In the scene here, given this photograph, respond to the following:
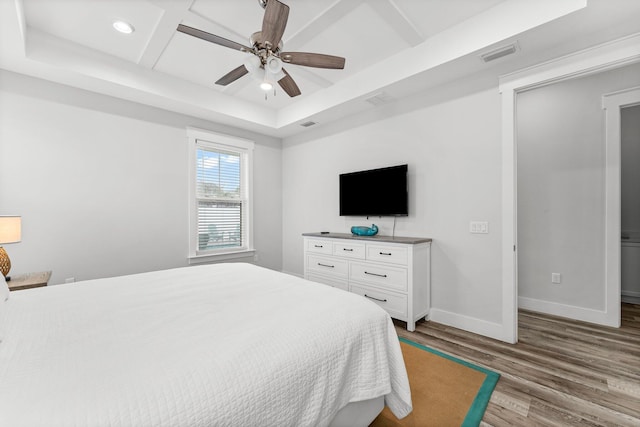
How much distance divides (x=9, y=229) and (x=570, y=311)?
542 centimetres

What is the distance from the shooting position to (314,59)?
2.10m

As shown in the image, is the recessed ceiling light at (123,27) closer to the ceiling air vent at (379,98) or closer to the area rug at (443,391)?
the ceiling air vent at (379,98)

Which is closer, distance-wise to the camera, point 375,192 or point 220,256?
point 375,192

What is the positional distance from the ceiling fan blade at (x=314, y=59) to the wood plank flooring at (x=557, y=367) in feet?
8.24

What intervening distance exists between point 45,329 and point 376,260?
8.56 feet

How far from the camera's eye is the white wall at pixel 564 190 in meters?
2.96

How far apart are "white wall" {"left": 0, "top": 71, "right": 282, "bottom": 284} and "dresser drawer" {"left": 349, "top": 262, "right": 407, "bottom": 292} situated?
2.34m

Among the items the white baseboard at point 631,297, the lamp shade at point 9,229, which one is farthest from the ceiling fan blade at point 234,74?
the white baseboard at point 631,297

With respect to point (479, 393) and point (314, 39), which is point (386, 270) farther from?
point (314, 39)

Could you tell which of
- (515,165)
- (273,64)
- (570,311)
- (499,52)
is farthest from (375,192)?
(570,311)

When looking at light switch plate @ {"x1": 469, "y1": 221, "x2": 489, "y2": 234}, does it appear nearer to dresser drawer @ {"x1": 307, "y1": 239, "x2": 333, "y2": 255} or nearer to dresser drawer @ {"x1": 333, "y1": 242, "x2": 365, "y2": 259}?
dresser drawer @ {"x1": 333, "y1": 242, "x2": 365, "y2": 259}

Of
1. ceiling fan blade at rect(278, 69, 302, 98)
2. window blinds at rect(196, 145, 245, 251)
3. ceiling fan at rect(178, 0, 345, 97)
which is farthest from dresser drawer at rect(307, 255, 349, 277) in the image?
ceiling fan at rect(178, 0, 345, 97)

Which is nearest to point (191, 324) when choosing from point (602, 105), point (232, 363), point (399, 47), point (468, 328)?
point (232, 363)

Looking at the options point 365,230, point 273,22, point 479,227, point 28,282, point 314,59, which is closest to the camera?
point 273,22
